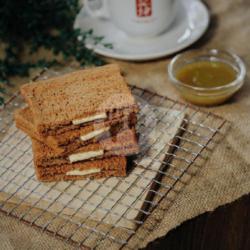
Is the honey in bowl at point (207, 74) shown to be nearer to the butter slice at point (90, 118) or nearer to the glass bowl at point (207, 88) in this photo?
the glass bowl at point (207, 88)

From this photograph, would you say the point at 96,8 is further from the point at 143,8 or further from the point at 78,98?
the point at 78,98

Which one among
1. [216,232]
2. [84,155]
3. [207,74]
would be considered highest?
[84,155]

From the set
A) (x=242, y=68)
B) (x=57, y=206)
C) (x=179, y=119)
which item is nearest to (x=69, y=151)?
(x=57, y=206)

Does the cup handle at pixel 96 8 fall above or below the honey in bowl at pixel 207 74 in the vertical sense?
above

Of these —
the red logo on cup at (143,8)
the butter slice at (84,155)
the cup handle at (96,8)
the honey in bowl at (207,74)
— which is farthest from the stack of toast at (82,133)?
the cup handle at (96,8)

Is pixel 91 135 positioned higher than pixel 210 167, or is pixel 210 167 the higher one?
pixel 91 135

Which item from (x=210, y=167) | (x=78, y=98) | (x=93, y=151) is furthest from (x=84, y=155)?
(x=210, y=167)
